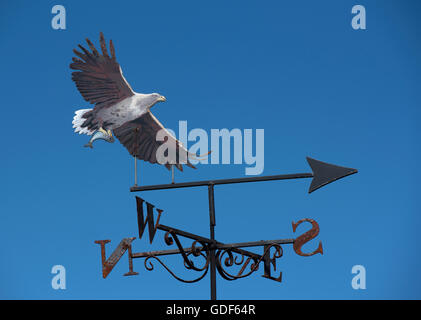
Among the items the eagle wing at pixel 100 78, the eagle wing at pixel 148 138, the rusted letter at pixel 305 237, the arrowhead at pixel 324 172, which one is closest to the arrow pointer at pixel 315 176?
the arrowhead at pixel 324 172

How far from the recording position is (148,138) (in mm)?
5629

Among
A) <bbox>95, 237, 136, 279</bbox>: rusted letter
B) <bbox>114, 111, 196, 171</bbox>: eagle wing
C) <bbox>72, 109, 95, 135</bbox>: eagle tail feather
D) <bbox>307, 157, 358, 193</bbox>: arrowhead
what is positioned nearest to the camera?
<bbox>307, 157, 358, 193</bbox>: arrowhead

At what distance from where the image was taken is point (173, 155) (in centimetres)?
566

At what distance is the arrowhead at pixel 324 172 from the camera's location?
462cm

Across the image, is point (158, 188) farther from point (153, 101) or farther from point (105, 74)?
point (105, 74)

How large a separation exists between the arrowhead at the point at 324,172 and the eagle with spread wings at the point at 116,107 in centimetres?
129

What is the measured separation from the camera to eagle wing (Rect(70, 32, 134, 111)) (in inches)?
219

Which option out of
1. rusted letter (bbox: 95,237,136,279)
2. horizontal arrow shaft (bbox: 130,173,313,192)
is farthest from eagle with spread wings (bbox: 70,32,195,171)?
rusted letter (bbox: 95,237,136,279)

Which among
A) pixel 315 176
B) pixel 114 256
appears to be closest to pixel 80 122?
pixel 114 256

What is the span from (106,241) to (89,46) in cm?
172

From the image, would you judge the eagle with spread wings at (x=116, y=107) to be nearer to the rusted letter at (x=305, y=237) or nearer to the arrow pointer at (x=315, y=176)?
the arrow pointer at (x=315, y=176)

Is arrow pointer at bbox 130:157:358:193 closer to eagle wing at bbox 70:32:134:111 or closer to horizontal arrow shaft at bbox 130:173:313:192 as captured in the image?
horizontal arrow shaft at bbox 130:173:313:192

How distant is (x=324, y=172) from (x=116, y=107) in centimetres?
186
